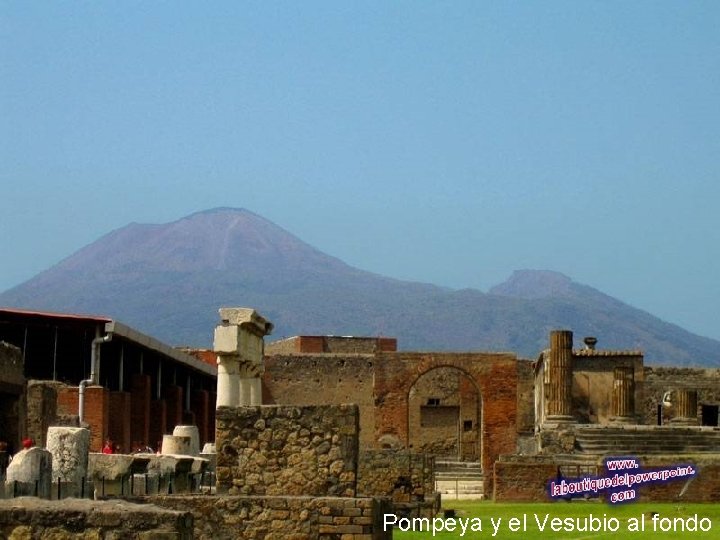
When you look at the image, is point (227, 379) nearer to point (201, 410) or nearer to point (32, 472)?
point (32, 472)

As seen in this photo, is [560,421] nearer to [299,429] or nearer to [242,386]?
[242,386]

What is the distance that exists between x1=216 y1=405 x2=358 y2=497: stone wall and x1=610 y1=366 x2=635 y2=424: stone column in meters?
34.5

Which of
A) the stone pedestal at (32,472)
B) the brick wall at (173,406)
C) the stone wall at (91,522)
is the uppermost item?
the brick wall at (173,406)

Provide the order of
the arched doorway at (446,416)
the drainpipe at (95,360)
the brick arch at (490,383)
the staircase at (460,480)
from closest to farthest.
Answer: the drainpipe at (95,360) → the staircase at (460,480) → the brick arch at (490,383) → the arched doorway at (446,416)

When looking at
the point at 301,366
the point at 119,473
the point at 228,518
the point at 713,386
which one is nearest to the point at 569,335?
the point at 713,386

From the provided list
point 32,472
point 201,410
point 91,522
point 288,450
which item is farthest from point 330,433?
point 201,410

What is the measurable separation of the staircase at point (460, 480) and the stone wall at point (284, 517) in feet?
75.2

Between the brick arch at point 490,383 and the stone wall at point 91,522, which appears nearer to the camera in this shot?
the stone wall at point 91,522

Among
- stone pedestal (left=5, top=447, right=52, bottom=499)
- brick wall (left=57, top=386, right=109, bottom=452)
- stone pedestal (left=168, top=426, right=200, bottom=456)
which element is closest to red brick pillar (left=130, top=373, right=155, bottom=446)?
brick wall (left=57, top=386, right=109, bottom=452)

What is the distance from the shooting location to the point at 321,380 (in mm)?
63594

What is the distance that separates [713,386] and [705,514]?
98.3 feet

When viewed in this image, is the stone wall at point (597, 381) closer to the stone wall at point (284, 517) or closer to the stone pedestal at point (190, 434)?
the stone pedestal at point (190, 434)

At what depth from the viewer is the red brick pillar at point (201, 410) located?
5159cm

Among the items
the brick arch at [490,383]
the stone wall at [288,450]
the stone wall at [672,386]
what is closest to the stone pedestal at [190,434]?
the stone wall at [288,450]
